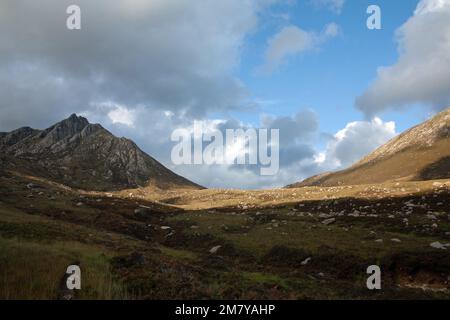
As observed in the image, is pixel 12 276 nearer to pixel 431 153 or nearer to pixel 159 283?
pixel 159 283

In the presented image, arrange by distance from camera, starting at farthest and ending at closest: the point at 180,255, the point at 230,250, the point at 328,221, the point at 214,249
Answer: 1. the point at 328,221
2. the point at 214,249
3. the point at 230,250
4. the point at 180,255

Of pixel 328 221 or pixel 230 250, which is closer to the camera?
pixel 230 250

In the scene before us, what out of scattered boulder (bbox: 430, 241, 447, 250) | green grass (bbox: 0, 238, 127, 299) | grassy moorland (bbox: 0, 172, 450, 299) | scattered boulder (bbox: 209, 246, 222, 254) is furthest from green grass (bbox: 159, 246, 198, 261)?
scattered boulder (bbox: 430, 241, 447, 250)

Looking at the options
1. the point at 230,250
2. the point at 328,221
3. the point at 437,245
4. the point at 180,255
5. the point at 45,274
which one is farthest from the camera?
the point at 328,221

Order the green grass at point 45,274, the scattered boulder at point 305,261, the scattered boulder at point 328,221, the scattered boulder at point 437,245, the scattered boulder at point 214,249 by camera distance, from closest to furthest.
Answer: the green grass at point 45,274 < the scattered boulder at point 437,245 < the scattered boulder at point 305,261 < the scattered boulder at point 214,249 < the scattered boulder at point 328,221

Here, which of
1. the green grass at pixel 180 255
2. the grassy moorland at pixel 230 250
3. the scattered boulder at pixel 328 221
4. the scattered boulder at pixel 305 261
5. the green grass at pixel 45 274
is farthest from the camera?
the scattered boulder at pixel 328 221

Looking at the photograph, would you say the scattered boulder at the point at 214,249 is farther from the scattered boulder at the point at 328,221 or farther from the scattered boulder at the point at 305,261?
the scattered boulder at the point at 328,221

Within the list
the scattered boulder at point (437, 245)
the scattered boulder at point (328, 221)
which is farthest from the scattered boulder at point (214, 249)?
the scattered boulder at point (437, 245)

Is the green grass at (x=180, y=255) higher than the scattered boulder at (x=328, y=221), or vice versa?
the scattered boulder at (x=328, y=221)

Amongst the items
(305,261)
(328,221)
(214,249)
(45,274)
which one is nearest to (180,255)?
(214,249)

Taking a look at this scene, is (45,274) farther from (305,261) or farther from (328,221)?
(328,221)

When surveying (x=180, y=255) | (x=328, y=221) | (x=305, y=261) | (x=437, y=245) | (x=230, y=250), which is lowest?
(x=305, y=261)
